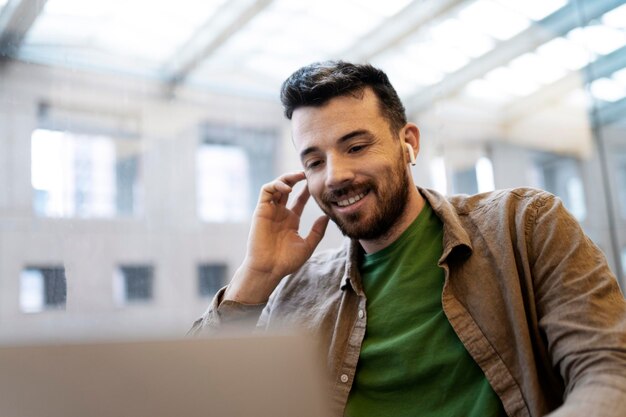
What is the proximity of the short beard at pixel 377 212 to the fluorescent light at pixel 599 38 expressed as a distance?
2.16 metres

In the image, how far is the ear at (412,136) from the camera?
48.9 inches

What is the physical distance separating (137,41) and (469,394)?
2140 millimetres

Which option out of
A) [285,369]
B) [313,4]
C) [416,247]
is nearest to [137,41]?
[313,4]

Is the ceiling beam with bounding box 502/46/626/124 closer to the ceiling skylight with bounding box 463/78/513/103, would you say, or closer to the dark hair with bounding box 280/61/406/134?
the ceiling skylight with bounding box 463/78/513/103

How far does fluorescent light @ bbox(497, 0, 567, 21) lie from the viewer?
282cm

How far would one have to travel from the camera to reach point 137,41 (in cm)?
255

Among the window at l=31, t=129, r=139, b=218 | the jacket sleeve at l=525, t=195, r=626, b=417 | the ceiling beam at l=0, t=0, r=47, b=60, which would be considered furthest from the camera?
the window at l=31, t=129, r=139, b=218

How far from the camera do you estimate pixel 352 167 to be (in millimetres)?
1120

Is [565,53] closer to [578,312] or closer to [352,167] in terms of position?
[352,167]

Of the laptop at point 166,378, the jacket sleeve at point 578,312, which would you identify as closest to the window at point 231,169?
the jacket sleeve at point 578,312

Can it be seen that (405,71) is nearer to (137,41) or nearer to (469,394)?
(137,41)

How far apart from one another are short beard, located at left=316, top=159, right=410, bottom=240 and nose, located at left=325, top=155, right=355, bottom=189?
0.02 metres

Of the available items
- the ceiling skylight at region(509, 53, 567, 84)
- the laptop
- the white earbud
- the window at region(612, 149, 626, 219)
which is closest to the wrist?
the white earbud

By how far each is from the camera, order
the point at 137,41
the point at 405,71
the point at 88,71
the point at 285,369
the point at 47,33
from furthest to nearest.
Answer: the point at 405,71 → the point at 137,41 → the point at 88,71 → the point at 47,33 → the point at 285,369
